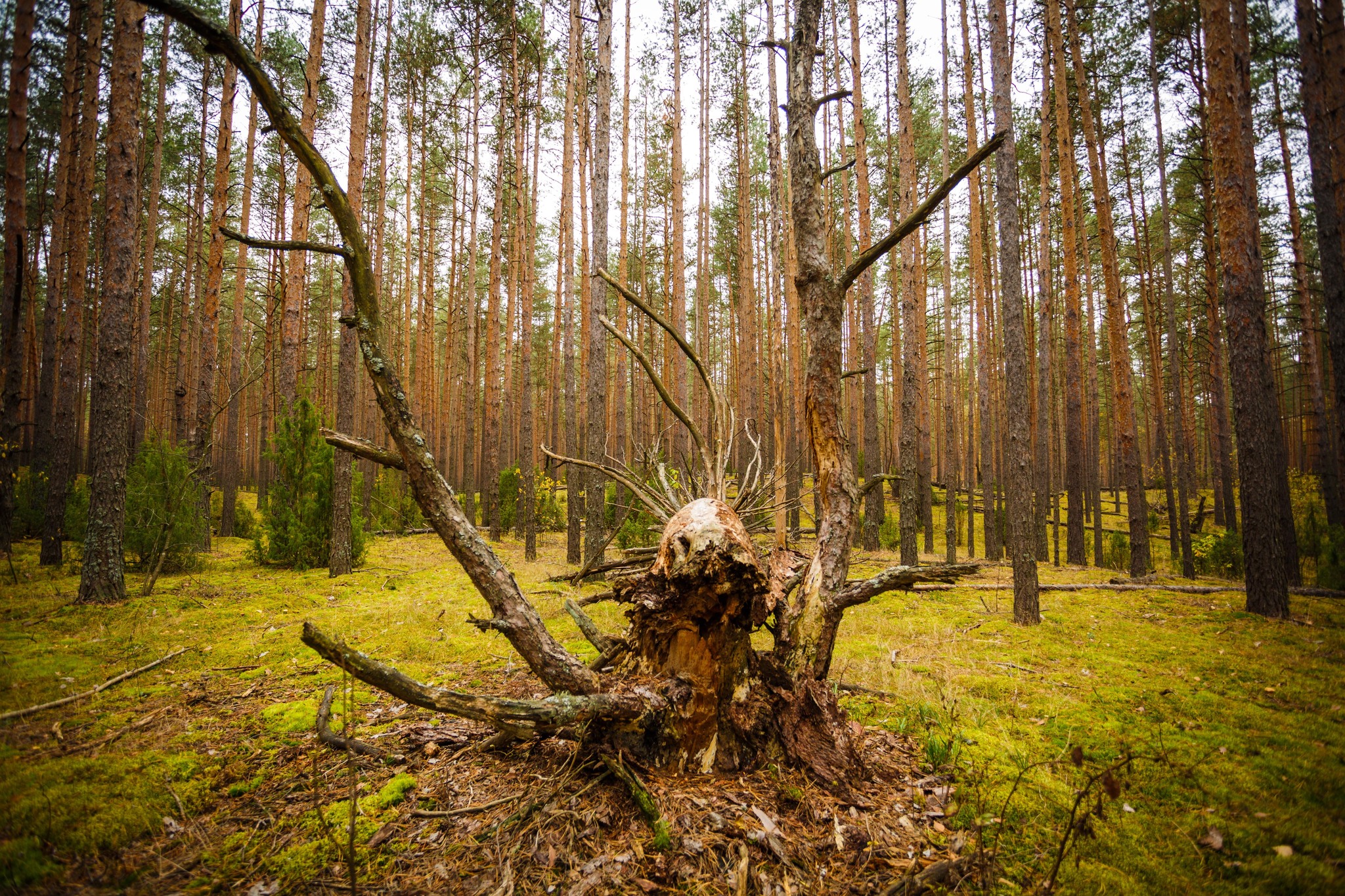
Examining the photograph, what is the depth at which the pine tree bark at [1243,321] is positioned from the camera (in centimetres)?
572

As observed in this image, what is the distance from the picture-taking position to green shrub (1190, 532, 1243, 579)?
9664mm

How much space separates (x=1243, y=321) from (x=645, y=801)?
8.39m

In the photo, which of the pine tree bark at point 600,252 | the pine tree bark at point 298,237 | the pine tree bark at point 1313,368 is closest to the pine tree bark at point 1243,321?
the pine tree bark at point 1313,368

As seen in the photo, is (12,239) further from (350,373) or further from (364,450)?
(364,450)

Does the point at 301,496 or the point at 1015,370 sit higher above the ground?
the point at 1015,370

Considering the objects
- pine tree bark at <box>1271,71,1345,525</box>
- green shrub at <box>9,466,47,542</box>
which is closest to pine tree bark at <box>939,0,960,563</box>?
pine tree bark at <box>1271,71,1345,525</box>

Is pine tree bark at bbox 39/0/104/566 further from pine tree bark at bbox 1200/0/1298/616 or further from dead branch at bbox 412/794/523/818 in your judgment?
pine tree bark at bbox 1200/0/1298/616

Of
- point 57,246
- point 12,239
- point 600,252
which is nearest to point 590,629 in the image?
point 600,252

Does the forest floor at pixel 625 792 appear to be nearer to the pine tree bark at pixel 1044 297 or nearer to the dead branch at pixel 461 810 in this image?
the dead branch at pixel 461 810

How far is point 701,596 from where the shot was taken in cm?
219

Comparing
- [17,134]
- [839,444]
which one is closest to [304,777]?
[839,444]

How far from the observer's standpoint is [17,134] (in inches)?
270

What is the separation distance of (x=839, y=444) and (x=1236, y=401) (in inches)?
261

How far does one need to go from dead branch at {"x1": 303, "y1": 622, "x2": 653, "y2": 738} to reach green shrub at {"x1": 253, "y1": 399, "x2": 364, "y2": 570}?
7.79m
